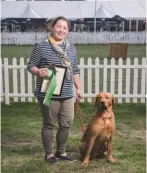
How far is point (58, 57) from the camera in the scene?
3.97 meters

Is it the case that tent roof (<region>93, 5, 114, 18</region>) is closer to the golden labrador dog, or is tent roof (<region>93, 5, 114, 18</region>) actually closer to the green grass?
the green grass

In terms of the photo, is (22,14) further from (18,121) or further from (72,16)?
(18,121)

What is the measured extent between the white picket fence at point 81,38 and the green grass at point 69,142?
22110 millimetres

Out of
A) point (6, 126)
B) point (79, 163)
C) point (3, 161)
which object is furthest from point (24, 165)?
point (6, 126)

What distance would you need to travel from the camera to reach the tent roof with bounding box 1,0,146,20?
36.4 metres

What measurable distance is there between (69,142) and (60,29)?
1.91 metres

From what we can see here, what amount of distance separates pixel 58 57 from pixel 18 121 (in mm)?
2894

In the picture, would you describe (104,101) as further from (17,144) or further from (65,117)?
(17,144)

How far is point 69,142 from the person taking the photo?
5.24 metres

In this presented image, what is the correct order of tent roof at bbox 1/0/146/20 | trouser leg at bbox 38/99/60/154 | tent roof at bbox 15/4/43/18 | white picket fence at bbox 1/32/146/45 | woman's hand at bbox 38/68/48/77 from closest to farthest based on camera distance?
woman's hand at bbox 38/68/48/77 → trouser leg at bbox 38/99/60/154 → white picket fence at bbox 1/32/146/45 → tent roof at bbox 15/4/43/18 → tent roof at bbox 1/0/146/20

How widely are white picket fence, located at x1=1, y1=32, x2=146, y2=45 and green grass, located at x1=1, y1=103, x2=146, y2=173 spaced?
22.1 metres

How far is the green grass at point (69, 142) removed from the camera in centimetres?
415

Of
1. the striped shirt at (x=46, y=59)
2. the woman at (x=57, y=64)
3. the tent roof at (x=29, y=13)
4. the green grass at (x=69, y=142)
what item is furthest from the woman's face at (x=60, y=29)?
the tent roof at (x=29, y=13)

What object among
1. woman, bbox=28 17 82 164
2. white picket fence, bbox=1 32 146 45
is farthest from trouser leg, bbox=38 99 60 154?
white picket fence, bbox=1 32 146 45
